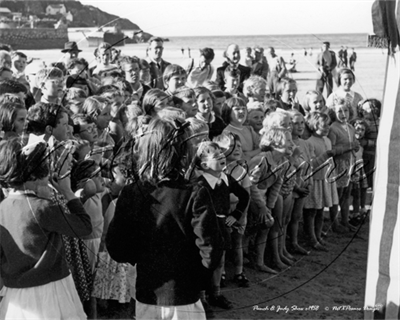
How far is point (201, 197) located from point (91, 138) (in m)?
0.77

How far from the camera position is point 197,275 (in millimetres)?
2309

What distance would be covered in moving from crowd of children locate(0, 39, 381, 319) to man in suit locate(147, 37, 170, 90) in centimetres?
3

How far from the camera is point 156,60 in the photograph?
3434mm

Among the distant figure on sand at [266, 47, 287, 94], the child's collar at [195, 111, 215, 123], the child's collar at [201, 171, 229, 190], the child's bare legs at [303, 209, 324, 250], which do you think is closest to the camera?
the child's collar at [201, 171, 229, 190]

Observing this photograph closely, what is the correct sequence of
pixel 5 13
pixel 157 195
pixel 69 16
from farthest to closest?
pixel 5 13
pixel 69 16
pixel 157 195

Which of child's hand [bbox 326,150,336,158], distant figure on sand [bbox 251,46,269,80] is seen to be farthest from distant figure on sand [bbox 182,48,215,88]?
child's hand [bbox 326,150,336,158]

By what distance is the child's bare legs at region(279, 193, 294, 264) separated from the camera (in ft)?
8.48

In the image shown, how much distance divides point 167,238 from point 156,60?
4.95 feet

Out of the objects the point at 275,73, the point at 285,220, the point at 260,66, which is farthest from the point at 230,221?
the point at 275,73

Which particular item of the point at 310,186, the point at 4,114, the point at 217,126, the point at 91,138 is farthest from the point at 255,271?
the point at 4,114

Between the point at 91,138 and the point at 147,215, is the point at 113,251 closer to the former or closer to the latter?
the point at 147,215

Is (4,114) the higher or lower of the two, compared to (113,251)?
higher

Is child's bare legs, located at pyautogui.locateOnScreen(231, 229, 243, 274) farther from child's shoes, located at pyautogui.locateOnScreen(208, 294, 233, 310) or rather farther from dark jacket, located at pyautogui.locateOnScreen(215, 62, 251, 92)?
dark jacket, located at pyautogui.locateOnScreen(215, 62, 251, 92)

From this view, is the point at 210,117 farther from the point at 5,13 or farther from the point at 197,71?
the point at 5,13
